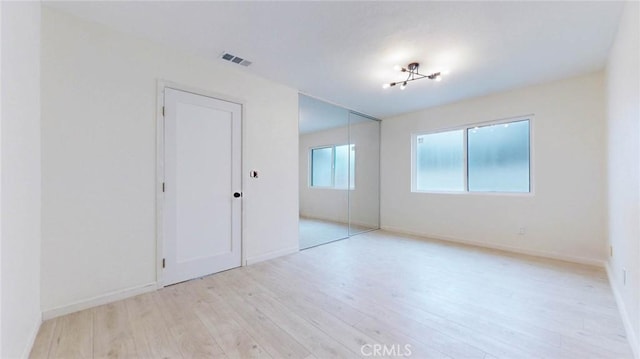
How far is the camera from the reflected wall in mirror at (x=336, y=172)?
5469 mm

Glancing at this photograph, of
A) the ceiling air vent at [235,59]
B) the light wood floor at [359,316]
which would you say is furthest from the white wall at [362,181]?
the ceiling air vent at [235,59]

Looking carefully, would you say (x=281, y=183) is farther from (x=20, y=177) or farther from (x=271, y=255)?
(x=20, y=177)

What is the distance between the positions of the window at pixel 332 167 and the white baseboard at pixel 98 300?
4.36 meters

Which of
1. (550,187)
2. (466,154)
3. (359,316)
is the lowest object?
(359,316)

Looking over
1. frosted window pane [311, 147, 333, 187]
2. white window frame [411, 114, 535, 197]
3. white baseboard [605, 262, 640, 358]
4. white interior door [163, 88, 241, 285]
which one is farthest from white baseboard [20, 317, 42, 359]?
frosted window pane [311, 147, 333, 187]

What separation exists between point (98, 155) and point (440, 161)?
5.09m

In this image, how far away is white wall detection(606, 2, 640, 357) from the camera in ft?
5.73

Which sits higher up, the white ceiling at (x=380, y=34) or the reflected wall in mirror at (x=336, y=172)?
the white ceiling at (x=380, y=34)

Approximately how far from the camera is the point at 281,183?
12.8 ft

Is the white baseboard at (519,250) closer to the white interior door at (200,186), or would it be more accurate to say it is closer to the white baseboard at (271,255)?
the white baseboard at (271,255)

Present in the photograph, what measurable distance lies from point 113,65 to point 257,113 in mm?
1578

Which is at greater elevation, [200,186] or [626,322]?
[200,186]

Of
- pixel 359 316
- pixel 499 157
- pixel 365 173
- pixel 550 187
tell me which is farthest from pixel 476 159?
pixel 359 316

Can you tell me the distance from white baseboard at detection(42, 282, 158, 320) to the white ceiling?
8.02 feet
